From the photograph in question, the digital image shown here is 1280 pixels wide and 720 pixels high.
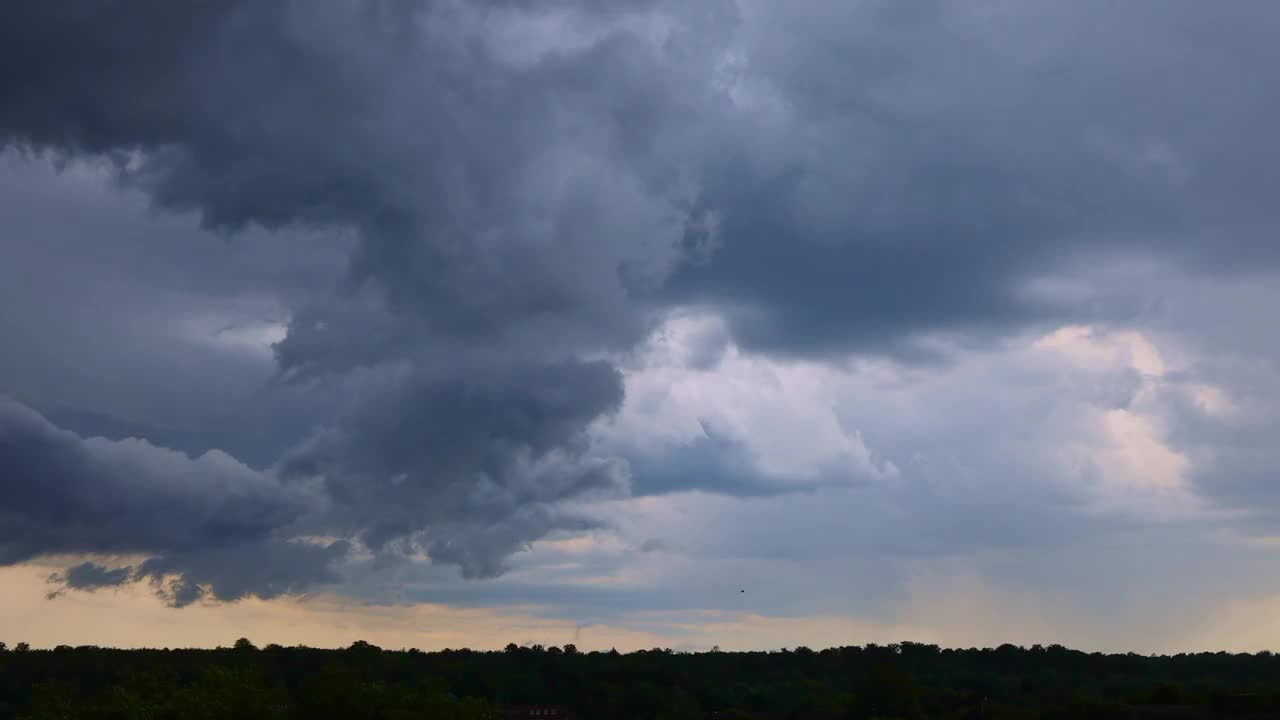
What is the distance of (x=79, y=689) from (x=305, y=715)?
285 feet

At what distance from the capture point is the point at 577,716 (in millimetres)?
197250

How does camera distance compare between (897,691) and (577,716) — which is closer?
(897,691)

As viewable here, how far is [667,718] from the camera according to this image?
16738cm

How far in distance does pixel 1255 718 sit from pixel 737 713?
7366 centimetres

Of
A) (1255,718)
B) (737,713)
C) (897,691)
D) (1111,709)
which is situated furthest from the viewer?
(737,713)

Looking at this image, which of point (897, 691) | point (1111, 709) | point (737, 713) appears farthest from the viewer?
point (737, 713)

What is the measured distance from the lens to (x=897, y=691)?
164375 millimetres

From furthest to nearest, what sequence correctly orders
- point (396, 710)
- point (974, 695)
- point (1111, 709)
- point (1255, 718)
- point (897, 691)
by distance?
point (974, 695) → point (897, 691) → point (1111, 709) → point (1255, 718) → point (396, 710)

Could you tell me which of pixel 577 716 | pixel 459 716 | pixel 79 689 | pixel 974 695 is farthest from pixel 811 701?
pixel 79 689

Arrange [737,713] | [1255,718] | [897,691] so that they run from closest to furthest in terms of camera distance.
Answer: [1255,718] → [897,691] → [737,713]

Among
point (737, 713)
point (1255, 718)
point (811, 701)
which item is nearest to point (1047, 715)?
point (1255, 718)

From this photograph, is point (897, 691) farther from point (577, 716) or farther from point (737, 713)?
point (577, 716)

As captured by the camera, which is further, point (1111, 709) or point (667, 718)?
point (667, 718)

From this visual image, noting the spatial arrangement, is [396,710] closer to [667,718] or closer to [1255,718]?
[667,718]
